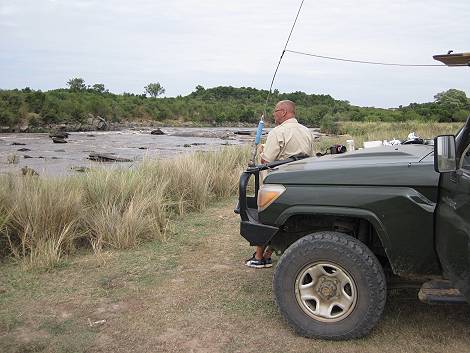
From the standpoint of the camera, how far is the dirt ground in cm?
379

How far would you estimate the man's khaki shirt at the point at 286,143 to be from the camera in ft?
17.9

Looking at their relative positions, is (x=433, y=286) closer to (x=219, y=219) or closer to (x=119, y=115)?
(x=219, y=219)

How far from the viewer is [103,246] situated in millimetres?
6422

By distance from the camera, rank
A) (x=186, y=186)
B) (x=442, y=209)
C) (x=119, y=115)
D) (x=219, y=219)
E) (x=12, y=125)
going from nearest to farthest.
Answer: (x=442, y=209) → (x=219, y=219) → (x=186, y=186) → (x=12, y=125) → (x=119, y=115)

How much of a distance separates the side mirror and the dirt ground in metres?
1.39

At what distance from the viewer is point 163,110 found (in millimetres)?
76500

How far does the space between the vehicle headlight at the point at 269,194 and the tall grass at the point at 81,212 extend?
2714 millimetres

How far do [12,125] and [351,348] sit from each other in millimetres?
44338

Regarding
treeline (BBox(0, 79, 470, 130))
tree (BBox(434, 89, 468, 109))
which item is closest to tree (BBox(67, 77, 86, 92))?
treeline (BBox(0, 79, 470, 130))

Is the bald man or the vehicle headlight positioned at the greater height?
the bald man

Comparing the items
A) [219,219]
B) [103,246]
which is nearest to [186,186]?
[219,219]

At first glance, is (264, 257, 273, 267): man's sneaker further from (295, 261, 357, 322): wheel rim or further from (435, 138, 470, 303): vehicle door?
(435, 138, 470, 303): vehicle door

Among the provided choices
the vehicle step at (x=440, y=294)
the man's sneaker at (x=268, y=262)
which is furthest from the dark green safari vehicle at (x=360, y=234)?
the man's sneaker at (x=268, y=262)

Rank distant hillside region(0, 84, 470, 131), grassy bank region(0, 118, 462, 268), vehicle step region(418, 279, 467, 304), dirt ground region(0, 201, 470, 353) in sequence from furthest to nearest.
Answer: distant hillside region(0, 84, 470, 131) → grassy bank region(0, 118, 462, 268) → dirt ground region(0, 201, 470, 353) → vehicle step region(418, 279, 467, 304)
